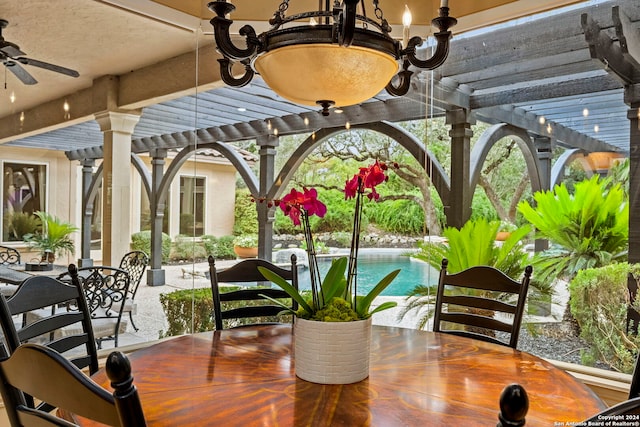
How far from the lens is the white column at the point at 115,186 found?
319 cm

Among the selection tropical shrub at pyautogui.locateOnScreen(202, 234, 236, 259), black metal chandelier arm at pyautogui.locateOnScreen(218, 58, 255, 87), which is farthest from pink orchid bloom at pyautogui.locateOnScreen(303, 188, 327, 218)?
tropical shrub at pyautogui.locateOnScreen(202, 234, 236, 259)

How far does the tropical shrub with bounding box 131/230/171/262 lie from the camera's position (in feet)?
10.8

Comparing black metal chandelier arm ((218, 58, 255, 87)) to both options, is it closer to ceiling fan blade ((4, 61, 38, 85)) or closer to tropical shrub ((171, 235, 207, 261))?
ceiling fan blade ((4, 61, 38, 85))

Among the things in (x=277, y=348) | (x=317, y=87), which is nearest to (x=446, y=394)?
(x=277, y=348)

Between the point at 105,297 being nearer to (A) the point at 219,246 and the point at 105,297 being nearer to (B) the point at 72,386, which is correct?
(A) the point at 219,246

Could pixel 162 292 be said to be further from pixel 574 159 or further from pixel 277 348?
pixel 574 159

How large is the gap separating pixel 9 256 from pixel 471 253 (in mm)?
2837

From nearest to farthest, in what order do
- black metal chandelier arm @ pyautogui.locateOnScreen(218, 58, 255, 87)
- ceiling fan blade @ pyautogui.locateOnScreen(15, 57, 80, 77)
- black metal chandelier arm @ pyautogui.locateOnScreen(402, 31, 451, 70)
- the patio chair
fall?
the patio chair < black metal chandelier arm @ pyautogui.locateOnScreen(402, 31, 451, 70) < black metal chandelier arm @ pyautogui.locateOnScreen(218, 58, 255, 87) < ceiling fan blade @ pyautogui.locateOnScreen(15, 57, 80, 77)

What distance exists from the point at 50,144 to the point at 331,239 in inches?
74.5

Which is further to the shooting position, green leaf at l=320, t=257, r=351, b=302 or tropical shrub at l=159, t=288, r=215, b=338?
tropical shrub at l=159, t=288, r=215, b=338

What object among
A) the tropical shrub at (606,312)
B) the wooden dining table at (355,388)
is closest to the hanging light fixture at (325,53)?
the wooden dining table at (355,388)

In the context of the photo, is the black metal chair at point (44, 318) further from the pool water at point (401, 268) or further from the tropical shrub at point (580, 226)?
the tropical shrub at point (580, 226)

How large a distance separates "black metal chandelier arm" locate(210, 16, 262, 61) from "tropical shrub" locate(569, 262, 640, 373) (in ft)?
7.75

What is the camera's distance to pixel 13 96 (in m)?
2.76
